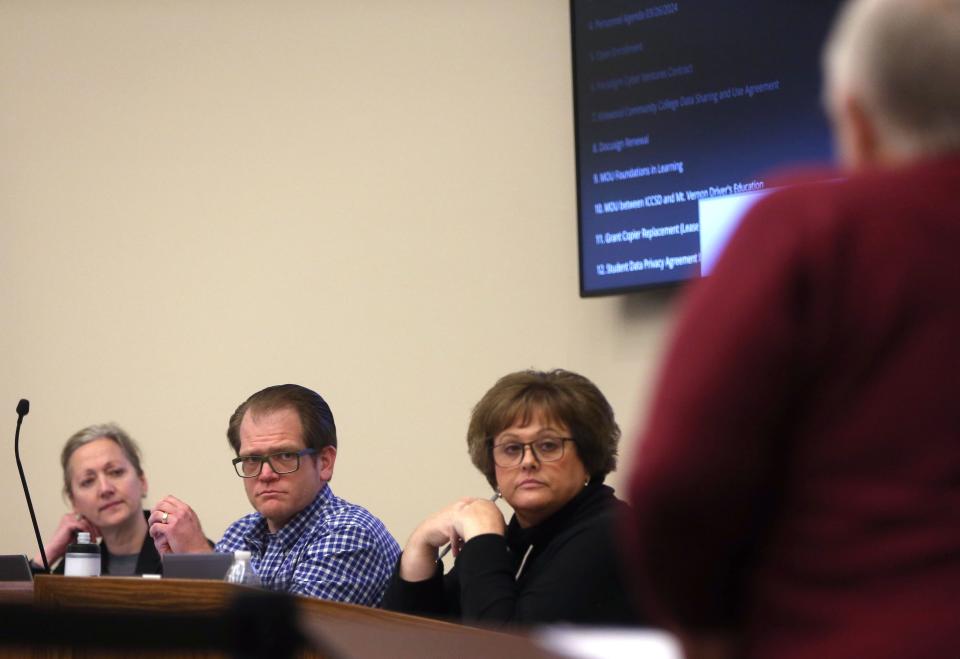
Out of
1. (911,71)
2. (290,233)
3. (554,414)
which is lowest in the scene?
(554,414)

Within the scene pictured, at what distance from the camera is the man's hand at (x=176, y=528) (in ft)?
12.2

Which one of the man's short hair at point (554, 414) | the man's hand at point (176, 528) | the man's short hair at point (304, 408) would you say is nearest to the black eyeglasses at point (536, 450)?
the man's short hair at point (554, 414)

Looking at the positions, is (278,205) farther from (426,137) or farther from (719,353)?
(719,353)

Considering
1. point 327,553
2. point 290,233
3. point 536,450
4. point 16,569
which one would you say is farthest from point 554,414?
point 290,233

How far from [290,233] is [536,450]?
7.68 feet

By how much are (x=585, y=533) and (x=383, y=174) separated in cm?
244

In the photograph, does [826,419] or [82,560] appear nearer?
[826,419]

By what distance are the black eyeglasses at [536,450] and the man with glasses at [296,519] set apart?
20.3 inches

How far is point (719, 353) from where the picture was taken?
871 mm

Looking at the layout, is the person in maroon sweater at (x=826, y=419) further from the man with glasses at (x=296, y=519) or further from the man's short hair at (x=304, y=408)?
the man's short hair at (x=304, y=408)

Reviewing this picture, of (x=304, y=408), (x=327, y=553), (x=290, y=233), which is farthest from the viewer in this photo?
(x=290, y=233)

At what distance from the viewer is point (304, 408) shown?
11.8 ft

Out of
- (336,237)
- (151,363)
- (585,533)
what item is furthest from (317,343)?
(585,533)

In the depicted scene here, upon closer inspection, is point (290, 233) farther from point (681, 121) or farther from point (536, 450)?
point (536, 450)
